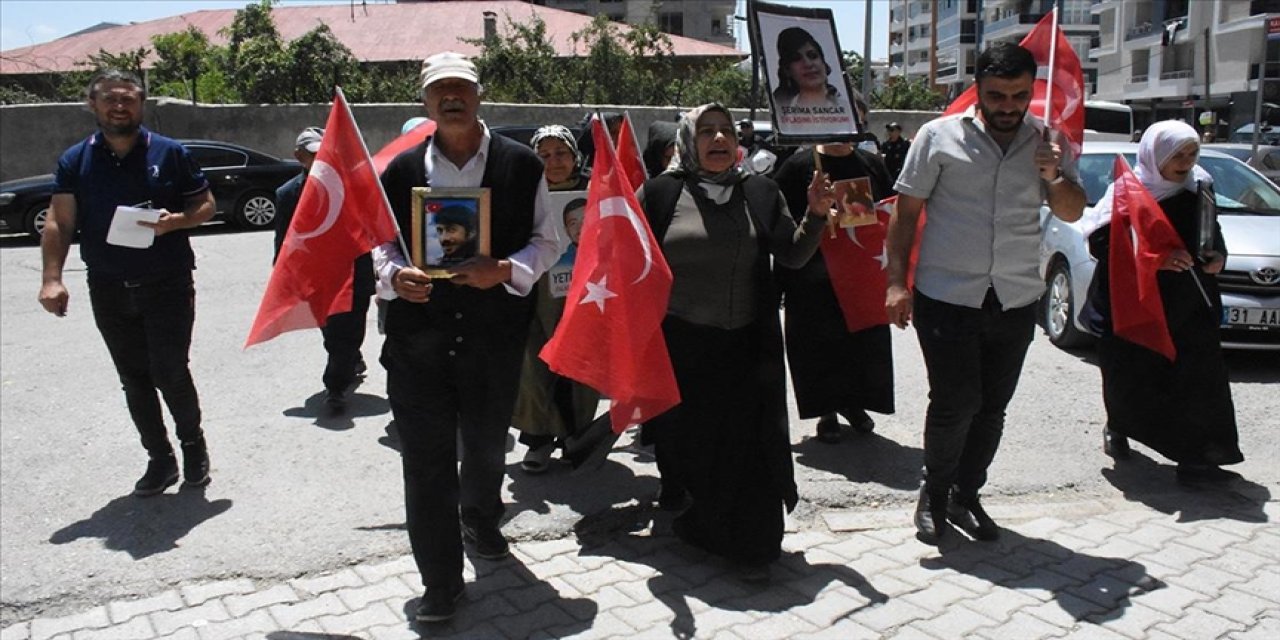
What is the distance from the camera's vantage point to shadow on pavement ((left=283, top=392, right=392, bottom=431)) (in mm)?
6695

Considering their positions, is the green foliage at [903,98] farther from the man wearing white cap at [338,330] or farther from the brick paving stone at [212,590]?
the brick paving stone at [212,590]

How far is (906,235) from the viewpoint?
4.34 meters

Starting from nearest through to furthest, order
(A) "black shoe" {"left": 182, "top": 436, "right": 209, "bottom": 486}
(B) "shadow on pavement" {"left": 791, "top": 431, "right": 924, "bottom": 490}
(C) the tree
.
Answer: (A) "black shoe" {"left": 182, "top": 436, "right": 209, "bottom": 486} → (B) "shadow on pavement" {"left": 791, "top": 431, "right": 924, "bottom": 490} → (C) the tree

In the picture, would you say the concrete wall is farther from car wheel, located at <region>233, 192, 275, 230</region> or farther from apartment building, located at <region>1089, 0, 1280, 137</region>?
apartment building, located at <region>1089, 0, 1280, 137</region>

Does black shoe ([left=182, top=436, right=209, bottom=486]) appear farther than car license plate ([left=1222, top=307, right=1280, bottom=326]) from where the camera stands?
No

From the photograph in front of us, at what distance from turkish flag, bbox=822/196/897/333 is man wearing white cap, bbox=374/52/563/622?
2.25 meters

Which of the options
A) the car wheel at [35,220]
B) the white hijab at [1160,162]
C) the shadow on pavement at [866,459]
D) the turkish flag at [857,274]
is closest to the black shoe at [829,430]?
the shadow on pavement at [866,459]

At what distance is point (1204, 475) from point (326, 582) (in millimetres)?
4248

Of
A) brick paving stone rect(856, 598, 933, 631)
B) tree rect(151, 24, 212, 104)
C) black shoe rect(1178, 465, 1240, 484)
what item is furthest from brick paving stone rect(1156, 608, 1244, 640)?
tree rect(151, 24, 212, 104)

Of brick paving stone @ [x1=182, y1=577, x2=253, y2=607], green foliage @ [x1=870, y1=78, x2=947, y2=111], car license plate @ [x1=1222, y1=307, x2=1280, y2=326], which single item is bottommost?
brick paving stone @ [x1=182, y1=577, x2=253, y2=607]

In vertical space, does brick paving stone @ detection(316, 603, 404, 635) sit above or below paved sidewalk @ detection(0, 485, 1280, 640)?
above

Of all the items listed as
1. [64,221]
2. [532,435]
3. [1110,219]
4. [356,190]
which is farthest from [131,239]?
[1110,219]

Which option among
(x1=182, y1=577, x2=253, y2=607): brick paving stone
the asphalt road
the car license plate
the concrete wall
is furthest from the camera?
the concrete wall

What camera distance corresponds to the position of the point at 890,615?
389 centimetres
